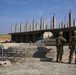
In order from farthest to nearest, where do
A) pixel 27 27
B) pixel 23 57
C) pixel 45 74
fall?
1. pixel 27 27
2. pixel 23 57
3. pixel 45 74

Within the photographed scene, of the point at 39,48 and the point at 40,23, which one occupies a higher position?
the point at 40,23

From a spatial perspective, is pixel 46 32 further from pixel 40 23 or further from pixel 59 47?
pixel 59 47

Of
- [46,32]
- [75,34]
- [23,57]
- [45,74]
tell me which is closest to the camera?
[45,74]

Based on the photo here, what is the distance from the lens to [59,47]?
12.5 meters

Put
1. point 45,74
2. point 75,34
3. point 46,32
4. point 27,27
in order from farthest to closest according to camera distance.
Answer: point 27,27, point 46,32, point 75,34, point 45,74

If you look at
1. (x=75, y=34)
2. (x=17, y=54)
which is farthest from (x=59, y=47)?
(x=17, y=54)

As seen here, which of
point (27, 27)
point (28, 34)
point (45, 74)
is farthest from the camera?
point (27, 27)

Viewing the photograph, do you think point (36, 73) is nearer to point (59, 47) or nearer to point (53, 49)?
point (59, 47)

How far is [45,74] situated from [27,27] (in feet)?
213

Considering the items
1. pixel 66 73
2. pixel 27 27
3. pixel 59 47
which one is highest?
pixel 27 27

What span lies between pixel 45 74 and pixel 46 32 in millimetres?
41605

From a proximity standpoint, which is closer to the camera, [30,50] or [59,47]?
[59,47]

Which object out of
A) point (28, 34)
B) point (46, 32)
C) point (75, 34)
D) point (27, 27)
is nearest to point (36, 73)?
point (75, 34)

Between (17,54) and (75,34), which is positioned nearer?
(75,34)
